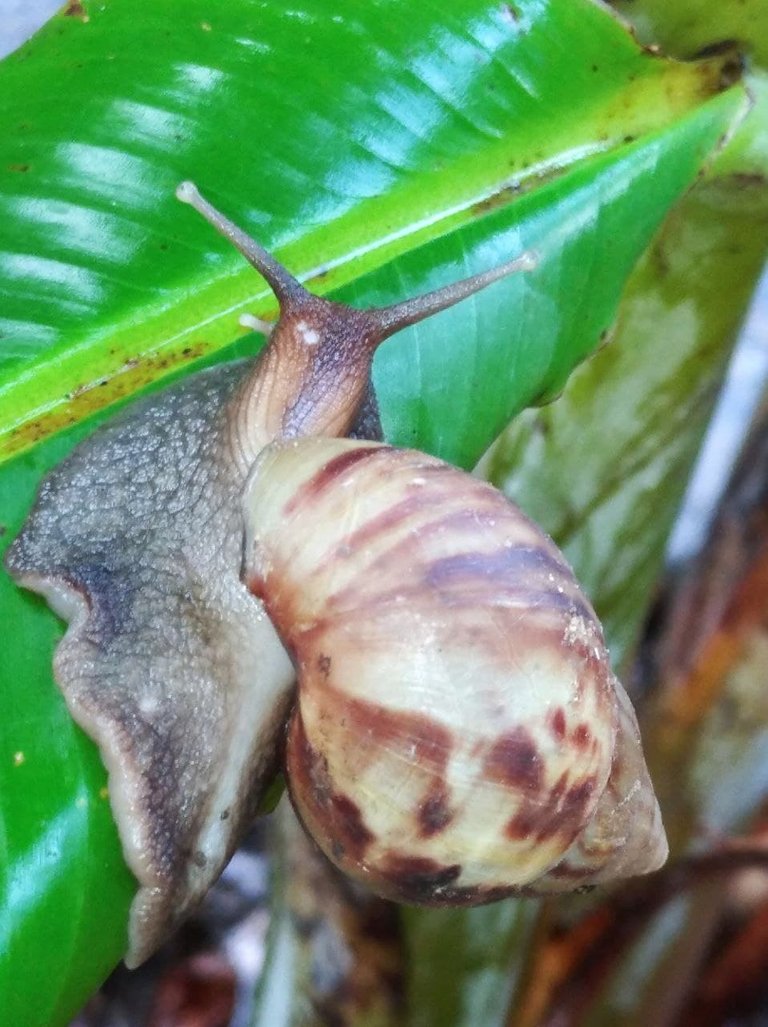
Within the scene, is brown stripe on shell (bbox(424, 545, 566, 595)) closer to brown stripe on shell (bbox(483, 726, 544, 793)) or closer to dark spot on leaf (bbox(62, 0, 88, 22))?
brown stripe on shell (bbox(483, 726, 544, 793))

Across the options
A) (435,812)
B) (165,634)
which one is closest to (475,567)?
(435,812)

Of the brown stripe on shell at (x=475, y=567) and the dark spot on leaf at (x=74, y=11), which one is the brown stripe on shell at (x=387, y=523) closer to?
the brown stripe on shell at (x=475, y=567)

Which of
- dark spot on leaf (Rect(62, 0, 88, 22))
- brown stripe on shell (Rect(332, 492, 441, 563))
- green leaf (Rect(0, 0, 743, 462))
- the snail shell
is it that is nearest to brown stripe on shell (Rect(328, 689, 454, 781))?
the snail shell

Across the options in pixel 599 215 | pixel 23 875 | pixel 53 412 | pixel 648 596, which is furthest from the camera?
pixel 648 596

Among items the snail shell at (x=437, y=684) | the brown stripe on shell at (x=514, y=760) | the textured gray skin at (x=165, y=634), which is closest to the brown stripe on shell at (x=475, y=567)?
the snail shell at (x=437, y=684)

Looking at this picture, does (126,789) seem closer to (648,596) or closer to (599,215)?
(599,215)

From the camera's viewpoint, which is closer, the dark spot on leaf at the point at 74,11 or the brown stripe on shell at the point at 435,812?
the brown stripe on shell at the point at 435,812

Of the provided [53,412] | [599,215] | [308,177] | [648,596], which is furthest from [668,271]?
[53,412]
